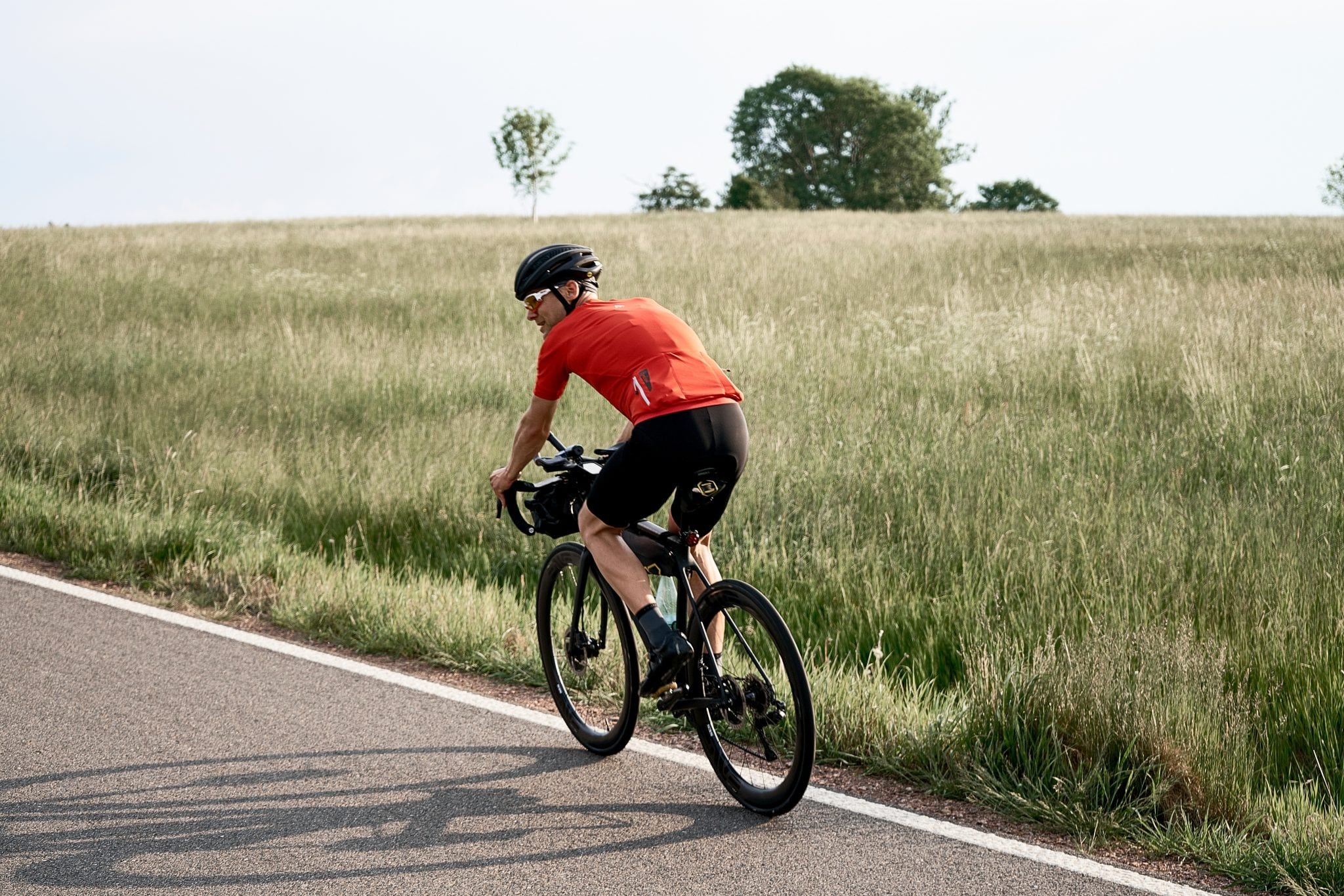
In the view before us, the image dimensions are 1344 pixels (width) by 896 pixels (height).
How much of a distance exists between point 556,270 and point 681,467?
0.91 meters

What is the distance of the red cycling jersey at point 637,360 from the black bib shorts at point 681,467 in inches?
2.4

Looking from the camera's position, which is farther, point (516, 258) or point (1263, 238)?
point (516, 258)

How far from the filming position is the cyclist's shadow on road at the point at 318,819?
149 inches

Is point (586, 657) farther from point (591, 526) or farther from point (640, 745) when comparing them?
point (591, 526)

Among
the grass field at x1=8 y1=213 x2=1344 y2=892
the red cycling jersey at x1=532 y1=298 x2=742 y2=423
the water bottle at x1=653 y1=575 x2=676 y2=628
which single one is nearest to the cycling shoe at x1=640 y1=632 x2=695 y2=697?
the water bottle at x1=653 y1=575 x2=676 y2=628

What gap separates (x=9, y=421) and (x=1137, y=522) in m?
10.7

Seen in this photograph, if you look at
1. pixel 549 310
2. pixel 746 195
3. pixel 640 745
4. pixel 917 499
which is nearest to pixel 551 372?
pixel 549 310

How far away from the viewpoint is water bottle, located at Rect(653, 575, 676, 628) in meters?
4.42

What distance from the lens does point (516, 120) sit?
6988cm

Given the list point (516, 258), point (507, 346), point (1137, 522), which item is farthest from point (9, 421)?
point (516, 258)

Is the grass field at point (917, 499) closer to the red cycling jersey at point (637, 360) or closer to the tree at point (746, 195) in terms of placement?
the red cycling jersey at point (637, 360)

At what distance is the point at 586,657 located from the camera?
16.4 feet

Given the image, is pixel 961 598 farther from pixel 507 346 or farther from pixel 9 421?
pixel 9 421

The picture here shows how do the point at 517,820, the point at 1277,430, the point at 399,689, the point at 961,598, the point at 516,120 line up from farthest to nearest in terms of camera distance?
the point at 516,120, the point at 1277,430, the point at 961,598, the point at 399,689, the point at 517,820
